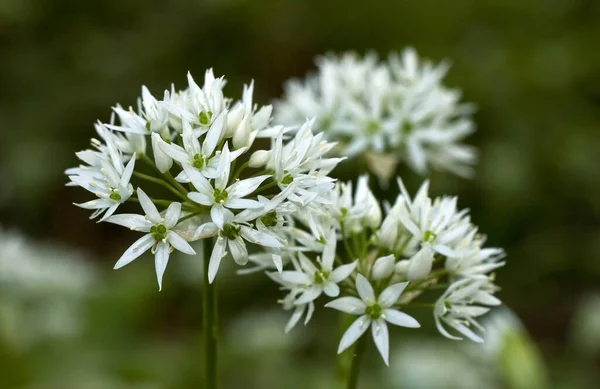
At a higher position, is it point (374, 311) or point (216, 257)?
point (216, 257)

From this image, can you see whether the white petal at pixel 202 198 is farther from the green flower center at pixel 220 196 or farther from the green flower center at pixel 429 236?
the green flower center at pixel 429 236

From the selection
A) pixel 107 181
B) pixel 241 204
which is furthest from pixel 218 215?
pixel 107 181

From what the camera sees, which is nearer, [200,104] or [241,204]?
[241,204]

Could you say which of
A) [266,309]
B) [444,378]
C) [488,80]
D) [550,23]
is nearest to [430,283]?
[444,378]

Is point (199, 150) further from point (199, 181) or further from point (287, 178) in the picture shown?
point (287, 178)

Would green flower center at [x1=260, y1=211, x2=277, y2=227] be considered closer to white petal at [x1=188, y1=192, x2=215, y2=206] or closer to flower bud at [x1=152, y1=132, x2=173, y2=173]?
white petal at [x1=188, y1=192, x2=215, y2=206]

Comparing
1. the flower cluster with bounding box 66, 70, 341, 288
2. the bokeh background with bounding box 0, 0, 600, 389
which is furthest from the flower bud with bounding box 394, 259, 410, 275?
the bokeh background with bounding box 0, 0, 600, 389

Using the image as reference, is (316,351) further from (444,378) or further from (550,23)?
(550,23)

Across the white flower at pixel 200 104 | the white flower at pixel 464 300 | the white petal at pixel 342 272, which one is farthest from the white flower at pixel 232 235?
the white flower at pixel 464 300
